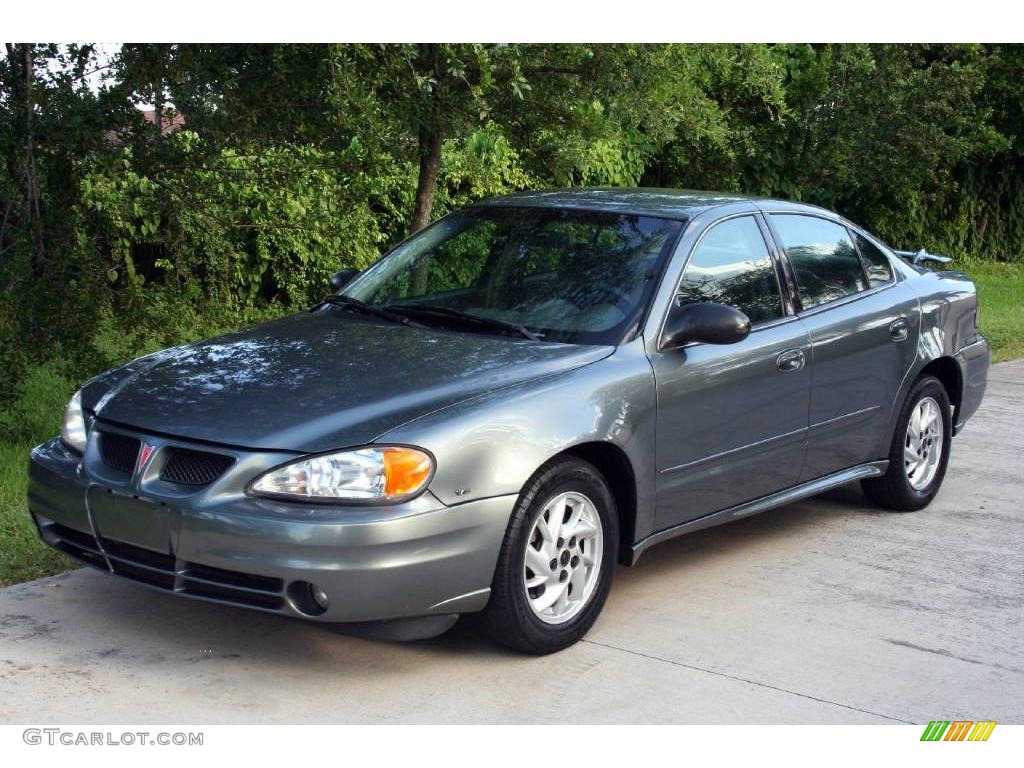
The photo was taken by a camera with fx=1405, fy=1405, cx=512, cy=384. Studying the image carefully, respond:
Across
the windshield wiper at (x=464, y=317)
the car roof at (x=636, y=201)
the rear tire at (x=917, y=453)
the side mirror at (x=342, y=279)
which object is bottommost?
the rear tire at (x=917, y=453)

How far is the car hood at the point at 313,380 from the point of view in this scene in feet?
15.3

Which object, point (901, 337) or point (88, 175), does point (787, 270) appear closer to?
point (901, 337)

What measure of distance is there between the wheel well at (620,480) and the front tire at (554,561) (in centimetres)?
11

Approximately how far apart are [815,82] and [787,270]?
1168 cm

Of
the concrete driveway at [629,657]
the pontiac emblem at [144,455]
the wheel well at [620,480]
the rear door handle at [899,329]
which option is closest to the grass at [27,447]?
the concrete driveway at [629,657]

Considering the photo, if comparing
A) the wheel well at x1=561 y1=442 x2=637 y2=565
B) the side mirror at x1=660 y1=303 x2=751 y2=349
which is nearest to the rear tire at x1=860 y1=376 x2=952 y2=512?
the side mirror at x1=660 y1=303 x2=751 y2=349

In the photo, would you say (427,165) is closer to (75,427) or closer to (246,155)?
(246,155)

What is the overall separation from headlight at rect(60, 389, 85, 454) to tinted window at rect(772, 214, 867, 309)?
3.16 m

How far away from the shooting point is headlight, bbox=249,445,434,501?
4504mm

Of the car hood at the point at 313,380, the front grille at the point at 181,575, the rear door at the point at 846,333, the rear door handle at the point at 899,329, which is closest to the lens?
the front grille at the point at 181,575

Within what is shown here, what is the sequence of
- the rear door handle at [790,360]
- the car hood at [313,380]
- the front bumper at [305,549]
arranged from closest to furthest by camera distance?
the front bumper at [305,549] → the car hood at [313,380] → the rear door handle at [790,360]

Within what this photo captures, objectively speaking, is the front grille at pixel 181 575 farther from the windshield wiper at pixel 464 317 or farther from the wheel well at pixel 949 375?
the wheel well at pixel 949 375

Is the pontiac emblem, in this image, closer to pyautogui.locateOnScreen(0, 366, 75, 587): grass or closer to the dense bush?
Answer: pyautogui.locateOnScreen(0, 366, 75, 587): grass

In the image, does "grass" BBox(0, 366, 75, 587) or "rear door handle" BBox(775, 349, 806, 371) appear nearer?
"grass" BBox(0, 366, 75, 587)
